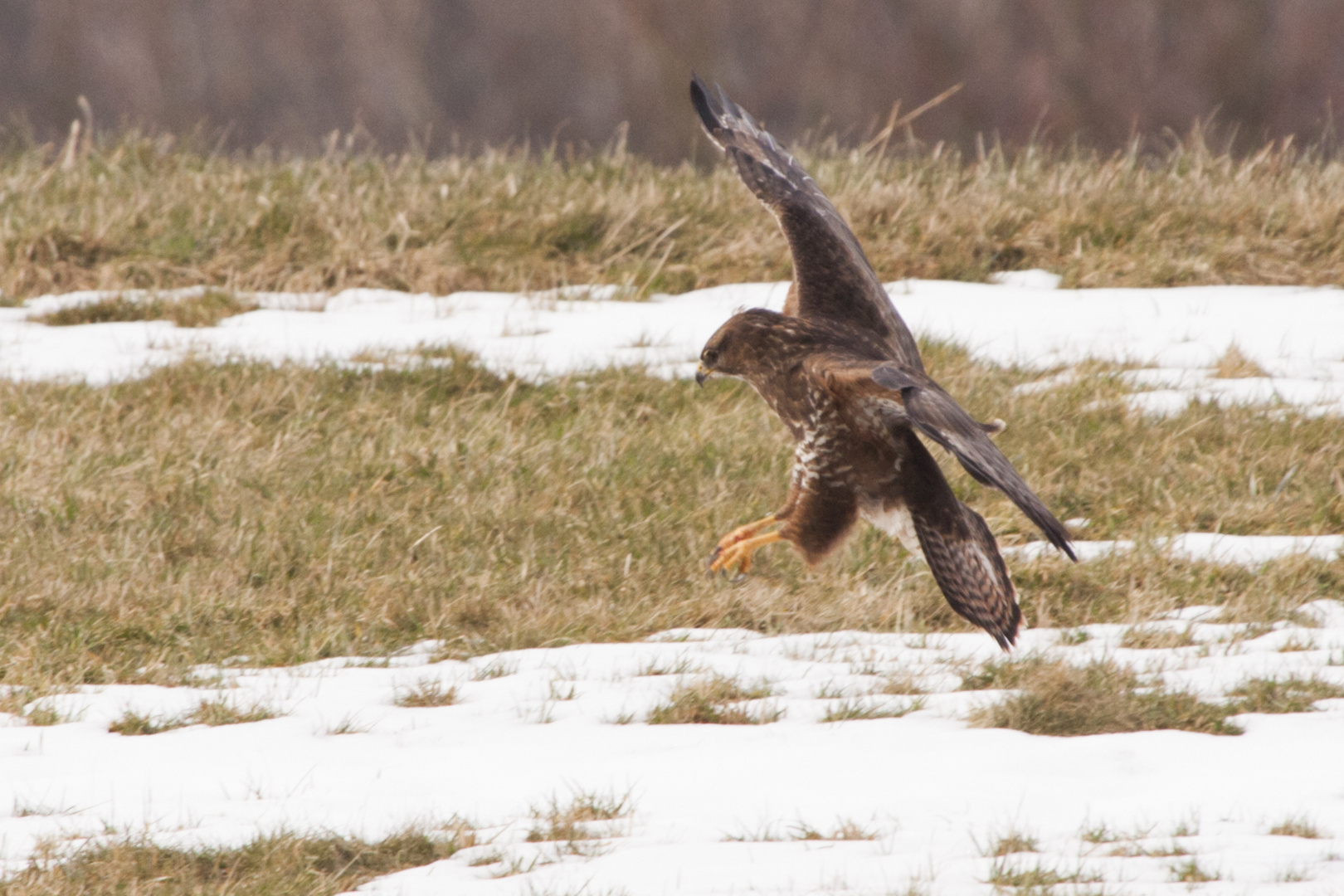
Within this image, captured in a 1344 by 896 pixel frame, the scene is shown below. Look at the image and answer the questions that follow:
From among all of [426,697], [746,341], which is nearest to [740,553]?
[746,341]

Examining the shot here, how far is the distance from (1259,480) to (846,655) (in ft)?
7.88

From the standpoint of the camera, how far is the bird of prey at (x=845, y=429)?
14.8ft

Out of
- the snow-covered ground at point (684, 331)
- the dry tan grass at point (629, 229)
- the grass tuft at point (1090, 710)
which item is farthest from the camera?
the dry tan grass at point (629, 229)

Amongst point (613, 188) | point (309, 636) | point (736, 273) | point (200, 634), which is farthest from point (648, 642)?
point (613, 188)

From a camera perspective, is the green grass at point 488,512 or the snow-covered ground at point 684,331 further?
the snow-covered ground at point 684,331

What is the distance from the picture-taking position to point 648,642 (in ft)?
16.4

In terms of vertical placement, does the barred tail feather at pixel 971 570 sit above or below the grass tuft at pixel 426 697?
above

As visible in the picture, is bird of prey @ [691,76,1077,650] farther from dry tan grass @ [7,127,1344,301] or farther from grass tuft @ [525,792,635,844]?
dry tan grass @ [7,127,1344,301]

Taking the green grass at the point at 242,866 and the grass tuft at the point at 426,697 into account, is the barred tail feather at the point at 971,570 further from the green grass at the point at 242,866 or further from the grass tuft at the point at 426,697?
the green grass at the point at 242,866

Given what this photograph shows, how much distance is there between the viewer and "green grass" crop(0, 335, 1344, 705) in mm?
5129

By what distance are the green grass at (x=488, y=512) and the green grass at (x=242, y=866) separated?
1250mm

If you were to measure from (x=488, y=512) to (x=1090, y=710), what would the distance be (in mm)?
2691

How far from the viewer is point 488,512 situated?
599 centimetres

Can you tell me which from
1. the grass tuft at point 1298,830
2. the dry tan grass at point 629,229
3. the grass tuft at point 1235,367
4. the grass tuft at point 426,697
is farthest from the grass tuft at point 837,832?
the dry tan grass at point 629,229
